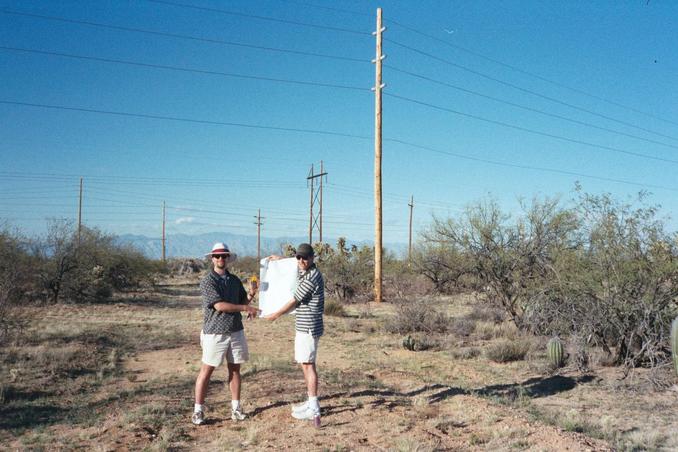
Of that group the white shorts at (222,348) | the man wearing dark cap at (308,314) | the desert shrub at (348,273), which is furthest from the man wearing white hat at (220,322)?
the desert shrub at (348,273)

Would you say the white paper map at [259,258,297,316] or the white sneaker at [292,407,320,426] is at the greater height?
the white paper map at [259,258,297,316]

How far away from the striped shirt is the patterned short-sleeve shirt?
29.3 inches

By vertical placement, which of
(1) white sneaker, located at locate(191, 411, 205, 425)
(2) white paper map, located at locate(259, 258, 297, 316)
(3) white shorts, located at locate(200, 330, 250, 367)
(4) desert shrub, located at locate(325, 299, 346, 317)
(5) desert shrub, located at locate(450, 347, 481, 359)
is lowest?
(5) desert shrub, located at locate(450, 347, 481, 359)

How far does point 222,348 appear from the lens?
6.32 m

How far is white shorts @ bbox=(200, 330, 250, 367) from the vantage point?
248 inches

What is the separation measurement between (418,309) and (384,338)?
1.48 metres

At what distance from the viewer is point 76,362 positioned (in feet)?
37.2

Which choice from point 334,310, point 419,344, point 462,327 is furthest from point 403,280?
point 419,344

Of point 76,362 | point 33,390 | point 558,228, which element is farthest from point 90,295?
point 558,228

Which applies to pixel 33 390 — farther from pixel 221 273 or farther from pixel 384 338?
pixel 384 338

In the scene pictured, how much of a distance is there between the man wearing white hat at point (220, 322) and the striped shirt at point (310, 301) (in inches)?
23.2

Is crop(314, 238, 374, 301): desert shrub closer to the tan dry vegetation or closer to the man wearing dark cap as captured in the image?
the tan dry vegetation

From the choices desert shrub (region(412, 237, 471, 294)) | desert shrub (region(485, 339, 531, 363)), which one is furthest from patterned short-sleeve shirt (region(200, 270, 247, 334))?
desert shrub (region(412, 237, 471, 294))

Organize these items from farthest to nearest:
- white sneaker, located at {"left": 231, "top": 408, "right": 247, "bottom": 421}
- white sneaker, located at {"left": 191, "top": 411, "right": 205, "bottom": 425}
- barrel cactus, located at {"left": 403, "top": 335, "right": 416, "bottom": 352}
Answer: barrel cactus, located at {"left": 403, "top": 335, "right": 416, "bottom": 352}
white sneaker, located at {"left": 231, "top": 408, "right": 247, "bottom": 421}
white sneaker, located at {"left": 191, "top": 411, "right": 205, "bottom": 425}
